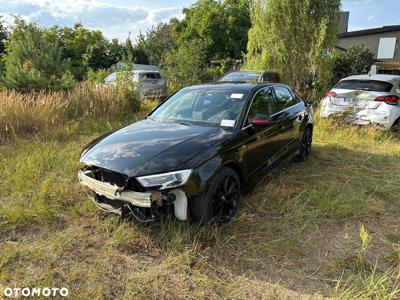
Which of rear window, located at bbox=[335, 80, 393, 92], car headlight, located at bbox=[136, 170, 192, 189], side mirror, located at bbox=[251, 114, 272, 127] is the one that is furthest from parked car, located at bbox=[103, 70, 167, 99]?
car headlight, located at bbox=[136, 170, 192, 189]

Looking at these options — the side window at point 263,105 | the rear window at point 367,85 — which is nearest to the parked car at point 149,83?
the rear window at point 367,85

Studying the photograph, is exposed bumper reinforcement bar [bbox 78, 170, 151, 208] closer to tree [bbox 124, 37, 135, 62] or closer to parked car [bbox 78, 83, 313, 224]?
parked car [bbox 78, 83, 313, 224]

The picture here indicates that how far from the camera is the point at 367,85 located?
734 cm

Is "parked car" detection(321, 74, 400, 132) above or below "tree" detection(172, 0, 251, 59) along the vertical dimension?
below

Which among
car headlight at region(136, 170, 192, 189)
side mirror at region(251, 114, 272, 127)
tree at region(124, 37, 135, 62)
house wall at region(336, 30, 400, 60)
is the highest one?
house wall at region(336, 30, 400, 60)

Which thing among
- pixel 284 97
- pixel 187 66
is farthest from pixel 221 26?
pixel 284 97

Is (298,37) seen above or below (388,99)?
above

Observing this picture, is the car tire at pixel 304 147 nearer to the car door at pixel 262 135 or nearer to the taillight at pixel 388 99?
the car door at pixel 262 135

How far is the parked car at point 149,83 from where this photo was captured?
11.0 meters

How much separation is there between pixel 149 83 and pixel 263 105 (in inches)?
318

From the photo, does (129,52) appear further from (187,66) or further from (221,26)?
(221,26)

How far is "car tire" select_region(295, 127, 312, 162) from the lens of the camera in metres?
5.59

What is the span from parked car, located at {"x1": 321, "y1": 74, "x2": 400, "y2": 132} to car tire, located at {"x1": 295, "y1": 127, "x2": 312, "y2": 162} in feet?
6.86

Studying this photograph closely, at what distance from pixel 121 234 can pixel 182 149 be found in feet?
3.47
